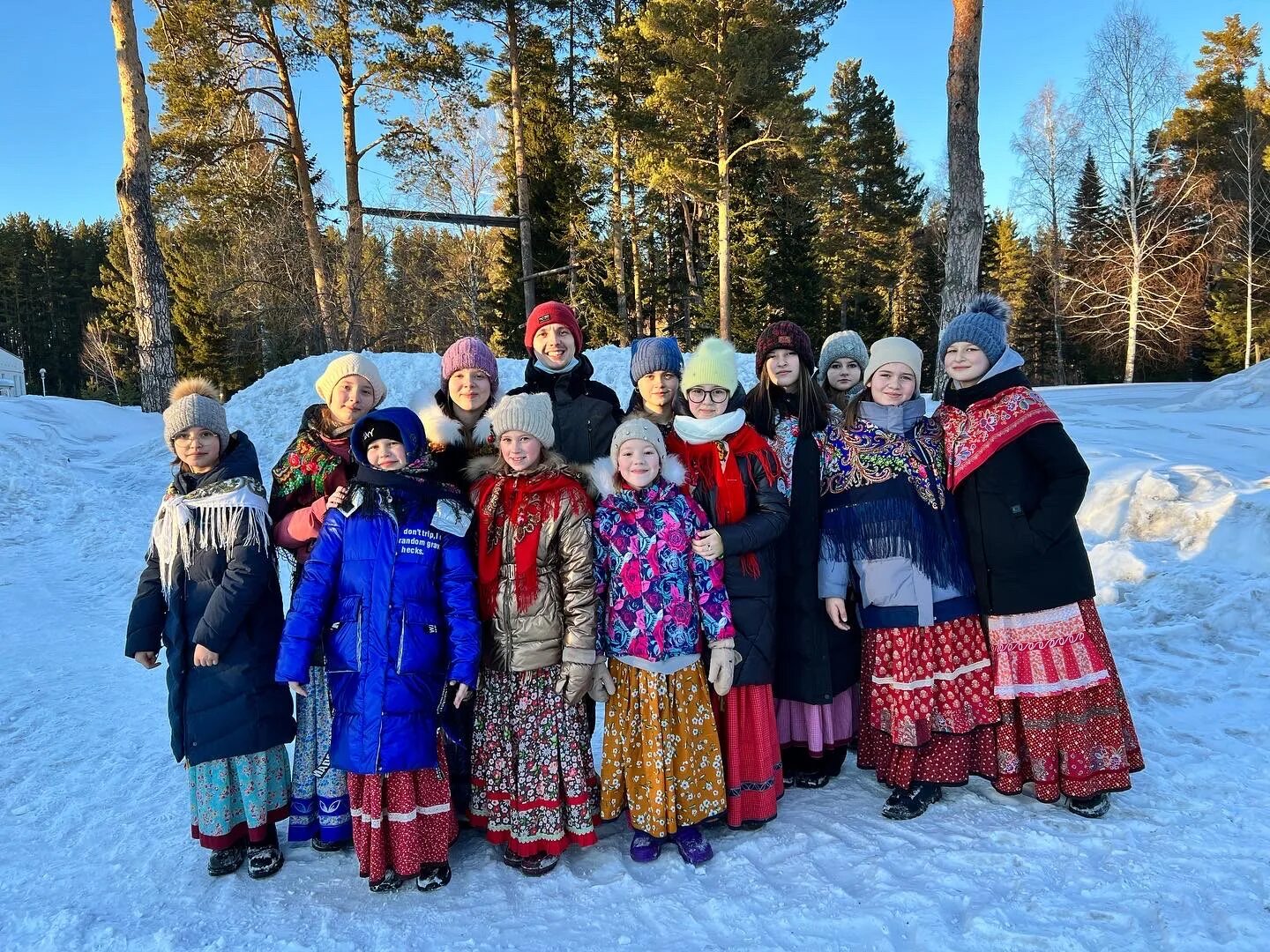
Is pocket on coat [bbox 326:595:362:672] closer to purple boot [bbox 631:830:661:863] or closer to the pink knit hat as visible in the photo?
the pink knit hat

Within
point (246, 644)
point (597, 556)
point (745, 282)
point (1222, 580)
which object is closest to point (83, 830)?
point (246, 644)

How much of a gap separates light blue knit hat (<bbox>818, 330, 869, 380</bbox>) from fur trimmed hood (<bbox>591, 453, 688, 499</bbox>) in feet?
4.01

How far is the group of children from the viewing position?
103 inches

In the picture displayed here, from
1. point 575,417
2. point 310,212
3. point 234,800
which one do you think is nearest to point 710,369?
point 575,417

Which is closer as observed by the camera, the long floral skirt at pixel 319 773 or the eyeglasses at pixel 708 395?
the long floral skirt at pixel 319 773

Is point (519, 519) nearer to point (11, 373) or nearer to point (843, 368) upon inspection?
point (843, 368)

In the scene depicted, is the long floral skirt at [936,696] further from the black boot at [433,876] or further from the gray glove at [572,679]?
the black boot at [433,876]

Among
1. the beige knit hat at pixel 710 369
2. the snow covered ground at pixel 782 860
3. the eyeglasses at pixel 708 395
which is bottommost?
the snow covered ground at pixel 782 860

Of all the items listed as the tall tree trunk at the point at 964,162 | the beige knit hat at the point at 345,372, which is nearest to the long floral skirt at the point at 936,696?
the beige knit hat at the point at 345,372

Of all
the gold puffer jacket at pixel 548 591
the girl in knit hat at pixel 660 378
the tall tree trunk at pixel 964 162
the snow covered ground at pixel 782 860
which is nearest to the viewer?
the snow covered ground at pixel 782 860

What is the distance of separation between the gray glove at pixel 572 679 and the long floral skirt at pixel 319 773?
938 mm

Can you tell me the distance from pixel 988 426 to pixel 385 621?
252cm

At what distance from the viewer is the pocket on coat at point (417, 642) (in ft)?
8.29

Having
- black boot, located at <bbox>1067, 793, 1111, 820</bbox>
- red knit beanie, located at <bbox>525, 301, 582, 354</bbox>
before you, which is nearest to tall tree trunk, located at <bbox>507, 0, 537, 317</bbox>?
→ red knit beanie, located at <bbox>525, 301, 582, 354</bbox>
